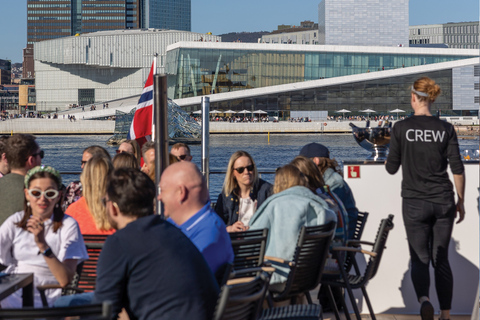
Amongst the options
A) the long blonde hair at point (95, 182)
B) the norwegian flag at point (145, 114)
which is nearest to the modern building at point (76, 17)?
the norwegian flag at point (145, 114)

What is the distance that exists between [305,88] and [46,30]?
106m

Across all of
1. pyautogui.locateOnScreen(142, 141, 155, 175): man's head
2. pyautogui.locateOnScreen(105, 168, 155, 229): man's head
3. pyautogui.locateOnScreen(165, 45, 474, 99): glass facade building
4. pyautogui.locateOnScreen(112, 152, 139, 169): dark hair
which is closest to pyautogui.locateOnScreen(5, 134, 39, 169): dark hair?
pyautogui.locateOnScreen(112, 152, 139, 169): dark hair

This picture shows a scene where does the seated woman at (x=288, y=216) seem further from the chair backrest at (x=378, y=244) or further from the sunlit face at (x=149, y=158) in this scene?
the sunlit face at (x=149, y=158)

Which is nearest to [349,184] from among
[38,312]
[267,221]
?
[267,221]

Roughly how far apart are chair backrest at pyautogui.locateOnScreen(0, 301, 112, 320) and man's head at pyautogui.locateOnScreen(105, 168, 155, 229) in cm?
53

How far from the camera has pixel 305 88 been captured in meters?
67.7

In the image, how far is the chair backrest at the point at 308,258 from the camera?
3333mm

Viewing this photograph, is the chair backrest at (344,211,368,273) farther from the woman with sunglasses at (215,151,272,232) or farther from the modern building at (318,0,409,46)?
the modern building at (318,0,409,46)

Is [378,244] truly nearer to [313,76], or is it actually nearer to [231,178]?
[231,178]

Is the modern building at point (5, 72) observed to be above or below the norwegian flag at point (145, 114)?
above

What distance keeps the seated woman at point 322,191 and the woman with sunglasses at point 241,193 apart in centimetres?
67

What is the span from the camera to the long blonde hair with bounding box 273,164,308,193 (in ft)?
12.1

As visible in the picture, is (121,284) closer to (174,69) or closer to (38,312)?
(38,312)

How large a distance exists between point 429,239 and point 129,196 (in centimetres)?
214
